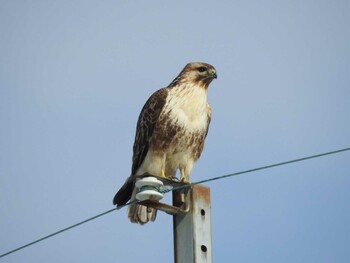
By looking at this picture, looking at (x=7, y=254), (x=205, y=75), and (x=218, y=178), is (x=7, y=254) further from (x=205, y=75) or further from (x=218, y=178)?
(x=205, y=75)

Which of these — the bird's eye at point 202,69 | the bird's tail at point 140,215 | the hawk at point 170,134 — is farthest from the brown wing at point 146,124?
→ the bird's tail at point 140,215

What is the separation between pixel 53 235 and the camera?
18.5ft

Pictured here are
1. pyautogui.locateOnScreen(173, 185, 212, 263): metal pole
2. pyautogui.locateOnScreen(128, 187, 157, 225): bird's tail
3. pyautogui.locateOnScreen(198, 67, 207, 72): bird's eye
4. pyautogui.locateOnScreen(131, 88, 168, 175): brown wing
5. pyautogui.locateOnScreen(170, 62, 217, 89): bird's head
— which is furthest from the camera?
pyautogui.locateOnScreen(198, 67, 207, 72): bird's eye

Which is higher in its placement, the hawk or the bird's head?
the bird's head

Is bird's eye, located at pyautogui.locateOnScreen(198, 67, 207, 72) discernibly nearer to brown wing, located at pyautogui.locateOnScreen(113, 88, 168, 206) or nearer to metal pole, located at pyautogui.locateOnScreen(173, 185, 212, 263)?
brown wing, located at pyautogui.locateOnScreen(113, 88, 168, 206)

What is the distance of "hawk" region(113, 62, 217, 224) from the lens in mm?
9000

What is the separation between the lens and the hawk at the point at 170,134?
900 centimetres

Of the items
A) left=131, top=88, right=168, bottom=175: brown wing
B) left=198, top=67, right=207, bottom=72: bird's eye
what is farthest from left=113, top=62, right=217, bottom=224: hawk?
left=198, top=67, right=207, bottom=72: bird's eye

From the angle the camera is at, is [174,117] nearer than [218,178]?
No

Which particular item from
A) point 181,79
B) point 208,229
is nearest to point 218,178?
point 208,229

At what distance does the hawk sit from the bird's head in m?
0.12

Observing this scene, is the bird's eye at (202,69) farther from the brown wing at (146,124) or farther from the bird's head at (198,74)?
the brown wing at (146,124)

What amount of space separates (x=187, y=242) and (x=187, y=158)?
11.0ft

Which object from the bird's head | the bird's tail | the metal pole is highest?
the bird's head
